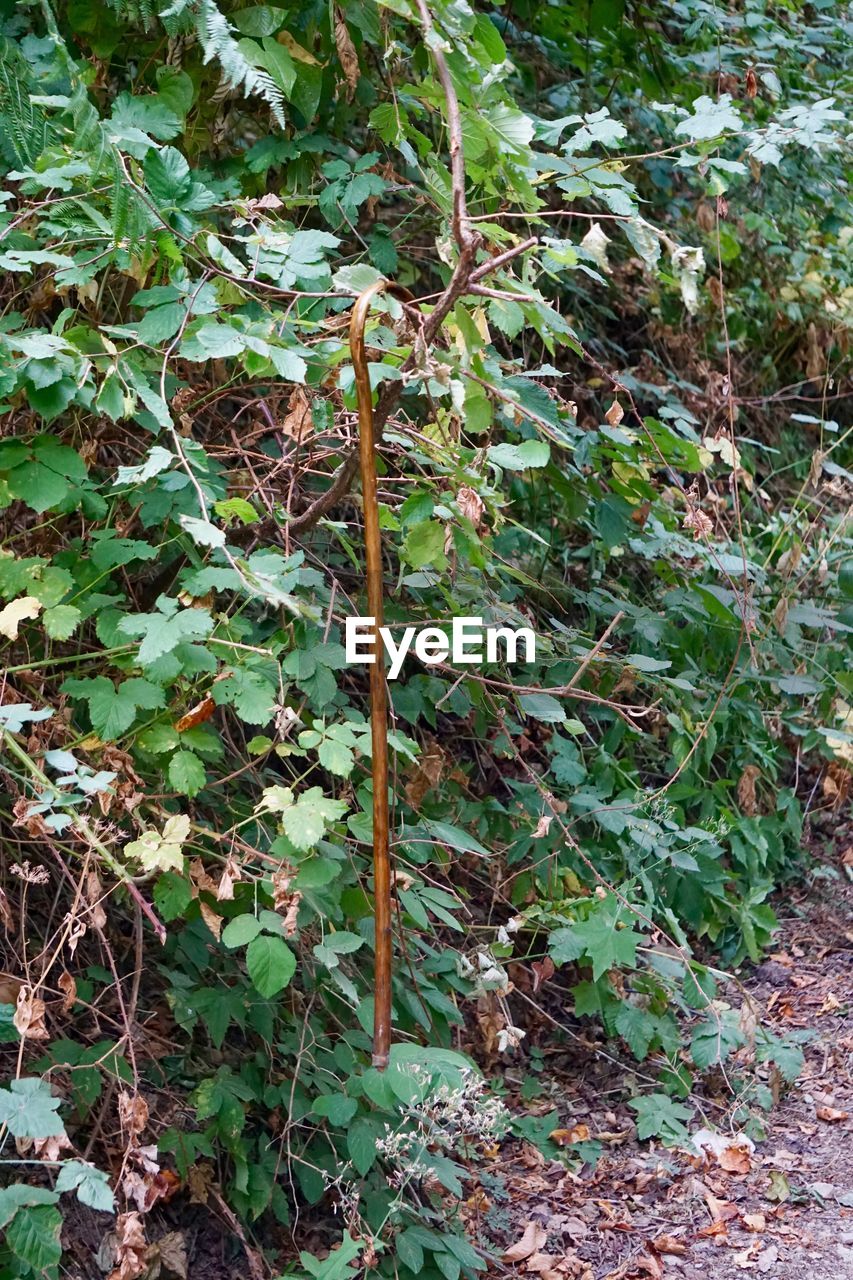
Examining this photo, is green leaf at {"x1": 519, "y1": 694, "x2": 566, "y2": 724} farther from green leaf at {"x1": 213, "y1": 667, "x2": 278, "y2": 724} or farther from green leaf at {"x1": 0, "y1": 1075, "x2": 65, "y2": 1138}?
green leaf at {"x1": 0, "y1": 1075, "x2": 65, "y2": 1138}

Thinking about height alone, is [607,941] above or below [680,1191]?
above

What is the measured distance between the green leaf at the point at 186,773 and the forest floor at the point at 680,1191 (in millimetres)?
1217

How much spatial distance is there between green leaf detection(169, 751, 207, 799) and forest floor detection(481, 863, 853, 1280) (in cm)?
122

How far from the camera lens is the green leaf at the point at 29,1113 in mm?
1796

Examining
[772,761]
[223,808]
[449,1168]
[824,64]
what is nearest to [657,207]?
[824,64]

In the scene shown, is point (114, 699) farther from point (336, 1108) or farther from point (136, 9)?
point (136, 9)

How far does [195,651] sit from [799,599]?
3.10 metres

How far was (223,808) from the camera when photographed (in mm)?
2646

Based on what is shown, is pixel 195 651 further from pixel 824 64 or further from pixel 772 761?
pixel 824 64

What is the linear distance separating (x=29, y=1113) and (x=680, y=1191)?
170 centimetres

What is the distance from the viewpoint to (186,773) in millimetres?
2164

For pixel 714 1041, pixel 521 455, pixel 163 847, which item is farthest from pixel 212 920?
pixel 714 1041

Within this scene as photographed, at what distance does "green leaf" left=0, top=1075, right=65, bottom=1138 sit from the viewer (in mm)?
1796

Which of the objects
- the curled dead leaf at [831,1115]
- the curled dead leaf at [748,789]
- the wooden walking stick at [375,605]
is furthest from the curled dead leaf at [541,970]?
the wooden walking stick at [375,605]
